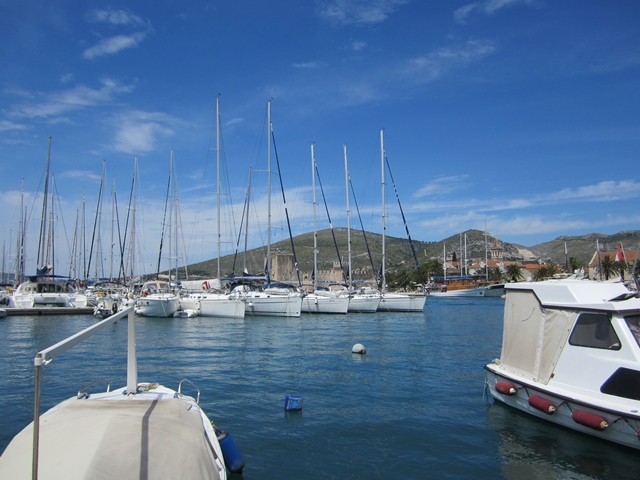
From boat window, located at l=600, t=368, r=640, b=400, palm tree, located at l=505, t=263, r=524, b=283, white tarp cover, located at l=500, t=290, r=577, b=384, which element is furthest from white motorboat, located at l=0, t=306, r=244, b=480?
palm tree, located at l=505, t=263, r=524, b=283

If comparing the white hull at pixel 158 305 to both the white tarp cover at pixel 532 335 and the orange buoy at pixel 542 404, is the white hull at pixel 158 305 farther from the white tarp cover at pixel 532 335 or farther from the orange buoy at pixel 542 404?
the orange buoy at pixel 542 404

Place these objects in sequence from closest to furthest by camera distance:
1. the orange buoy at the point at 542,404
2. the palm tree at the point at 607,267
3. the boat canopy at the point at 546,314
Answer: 1. the orange buoy at the point at 542,404
2. the boat canopy at the point at 546,314
3. the palm tree at the point at 607,267

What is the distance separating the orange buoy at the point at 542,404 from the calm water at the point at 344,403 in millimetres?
660

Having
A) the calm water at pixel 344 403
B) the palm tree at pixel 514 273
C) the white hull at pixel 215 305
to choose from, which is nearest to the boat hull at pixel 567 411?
the calm water at pixel 344 403

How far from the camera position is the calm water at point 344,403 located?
36.0 feet

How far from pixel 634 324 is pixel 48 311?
54139 millimetres

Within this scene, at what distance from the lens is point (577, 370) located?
12.2 m

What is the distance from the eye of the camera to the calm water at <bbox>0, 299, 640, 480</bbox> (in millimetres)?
10969

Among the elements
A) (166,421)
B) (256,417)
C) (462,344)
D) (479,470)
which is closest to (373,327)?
(462,344)

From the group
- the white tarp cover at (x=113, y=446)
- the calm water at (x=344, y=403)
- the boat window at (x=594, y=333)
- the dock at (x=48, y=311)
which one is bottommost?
the calm water at (x=344, y=403)

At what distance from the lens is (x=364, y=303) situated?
182 feet

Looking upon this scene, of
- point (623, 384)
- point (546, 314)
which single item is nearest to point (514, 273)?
point (546, 314)

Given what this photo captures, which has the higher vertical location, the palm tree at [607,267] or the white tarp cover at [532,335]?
the palm tree at [607,267]

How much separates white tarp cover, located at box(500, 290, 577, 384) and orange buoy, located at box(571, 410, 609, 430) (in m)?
1.47
